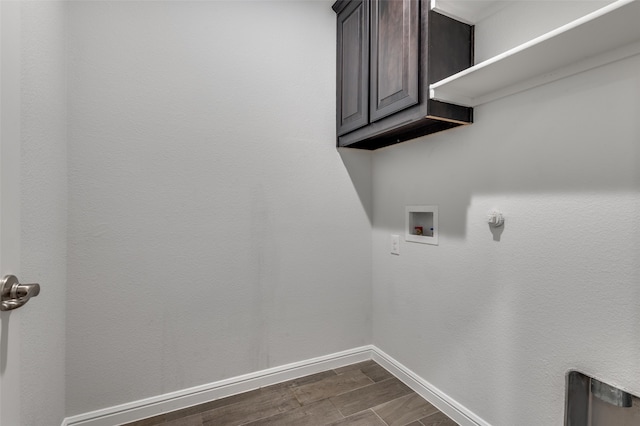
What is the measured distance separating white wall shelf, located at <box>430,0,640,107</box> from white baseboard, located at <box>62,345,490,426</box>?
1.61 metres

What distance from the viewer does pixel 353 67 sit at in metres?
1.87

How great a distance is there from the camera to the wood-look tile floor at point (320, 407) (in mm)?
1558

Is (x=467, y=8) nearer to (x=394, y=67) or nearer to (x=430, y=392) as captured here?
(x=394, y=67)

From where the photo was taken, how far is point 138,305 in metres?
1.58

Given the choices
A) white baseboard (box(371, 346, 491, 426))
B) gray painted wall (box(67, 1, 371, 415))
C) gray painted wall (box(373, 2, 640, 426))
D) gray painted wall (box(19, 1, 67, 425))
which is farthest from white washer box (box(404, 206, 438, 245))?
gray painted wall (box(19, 1, 67, 425))

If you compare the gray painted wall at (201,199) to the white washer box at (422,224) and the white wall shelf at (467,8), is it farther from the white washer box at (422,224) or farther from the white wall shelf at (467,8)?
the white wall shelf at (467,8)

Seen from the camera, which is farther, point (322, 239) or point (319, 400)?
point (322, 239)

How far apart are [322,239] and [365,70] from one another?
112cm

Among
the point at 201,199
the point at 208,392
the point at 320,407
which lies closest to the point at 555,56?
the point at 201,199

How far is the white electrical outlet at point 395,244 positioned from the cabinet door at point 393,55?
0.82m

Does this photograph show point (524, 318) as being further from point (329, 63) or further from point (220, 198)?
point (329, 63)

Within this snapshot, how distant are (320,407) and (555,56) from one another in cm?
200

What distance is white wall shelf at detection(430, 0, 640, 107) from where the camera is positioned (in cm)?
85

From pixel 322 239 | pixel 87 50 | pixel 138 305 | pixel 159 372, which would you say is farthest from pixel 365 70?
pixel 159 372
